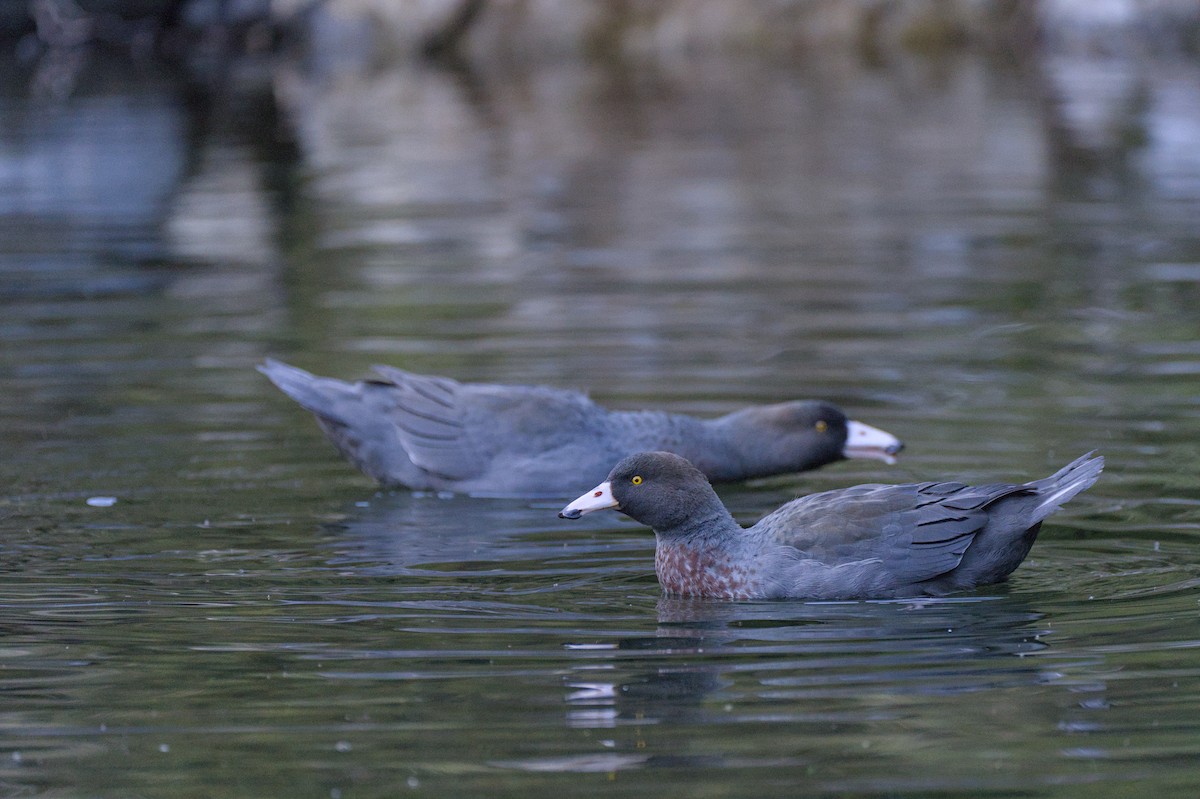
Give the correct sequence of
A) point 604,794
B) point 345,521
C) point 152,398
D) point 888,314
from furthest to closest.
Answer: point 888,314
point 152,398
point 345,521
point 604,794

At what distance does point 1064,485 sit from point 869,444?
7.23 ft

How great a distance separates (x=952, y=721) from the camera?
531cm

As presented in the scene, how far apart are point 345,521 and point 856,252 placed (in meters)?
7.73

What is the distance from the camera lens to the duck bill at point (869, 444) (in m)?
8.73

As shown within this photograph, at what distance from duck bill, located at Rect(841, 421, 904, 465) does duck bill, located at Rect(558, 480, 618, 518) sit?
88.2 inches

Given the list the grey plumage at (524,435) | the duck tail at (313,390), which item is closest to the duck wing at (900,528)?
the grey plumage at (524,435)

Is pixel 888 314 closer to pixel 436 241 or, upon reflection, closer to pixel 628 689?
pixel 436 241

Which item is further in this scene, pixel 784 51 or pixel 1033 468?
pixel 784 51

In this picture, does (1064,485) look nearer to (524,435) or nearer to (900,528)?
(900,528)

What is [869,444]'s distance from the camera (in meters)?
8.78

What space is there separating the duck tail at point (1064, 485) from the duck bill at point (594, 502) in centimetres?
154

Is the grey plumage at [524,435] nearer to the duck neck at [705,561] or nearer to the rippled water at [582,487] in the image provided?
the rippled water at [582,487]

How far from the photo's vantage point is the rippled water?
17.3 feet

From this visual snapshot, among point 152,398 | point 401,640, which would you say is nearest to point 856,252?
point 152,398
